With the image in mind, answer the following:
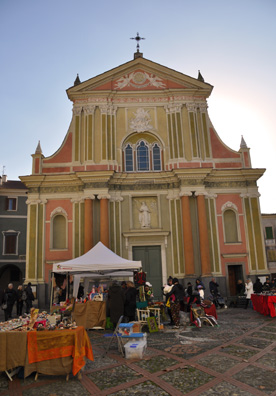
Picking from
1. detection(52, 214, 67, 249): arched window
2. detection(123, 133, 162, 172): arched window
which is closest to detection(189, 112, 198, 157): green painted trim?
detection(123, 133, 162, 172): arched window

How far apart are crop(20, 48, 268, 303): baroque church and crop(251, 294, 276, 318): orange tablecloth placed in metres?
4.32

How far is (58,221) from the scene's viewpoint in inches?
798

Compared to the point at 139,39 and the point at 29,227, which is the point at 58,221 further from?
the point at 139,39

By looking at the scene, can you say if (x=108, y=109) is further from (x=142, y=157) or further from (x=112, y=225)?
(x=112, y=225)

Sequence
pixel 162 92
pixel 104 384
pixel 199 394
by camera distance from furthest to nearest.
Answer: pixel 162 92, pixel 104 384, pixel 199 394

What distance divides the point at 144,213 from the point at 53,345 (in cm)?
1409

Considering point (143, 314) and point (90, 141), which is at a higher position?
point (90, 141)

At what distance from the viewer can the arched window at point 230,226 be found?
2006 centimetres

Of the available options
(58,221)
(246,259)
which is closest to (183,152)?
(246,259)

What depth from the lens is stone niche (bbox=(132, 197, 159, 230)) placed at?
19969 mm

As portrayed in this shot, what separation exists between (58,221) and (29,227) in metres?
1.74

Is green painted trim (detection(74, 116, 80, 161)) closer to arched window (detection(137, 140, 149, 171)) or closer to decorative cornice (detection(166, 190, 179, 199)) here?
arched window (detection(137, 140, 149, 171))

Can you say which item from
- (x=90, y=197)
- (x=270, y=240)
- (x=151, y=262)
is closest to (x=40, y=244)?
(x=90, y=197)

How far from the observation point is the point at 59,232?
20.1 meters
